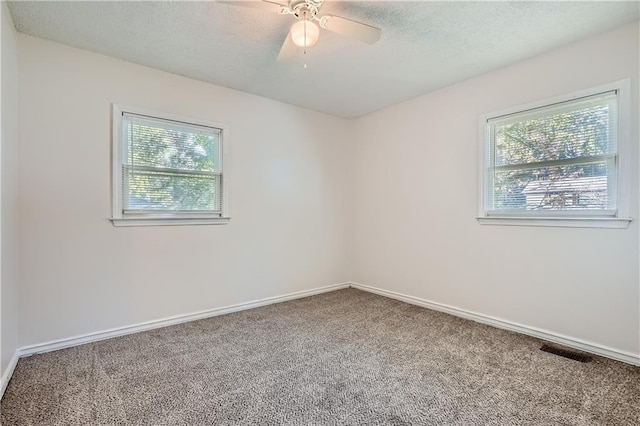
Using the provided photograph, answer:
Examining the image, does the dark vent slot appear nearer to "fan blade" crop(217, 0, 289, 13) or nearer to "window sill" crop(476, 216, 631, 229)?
"window sill" crop(476, 216, 631, 229)

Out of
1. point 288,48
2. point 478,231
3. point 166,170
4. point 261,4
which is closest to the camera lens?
point 261,4

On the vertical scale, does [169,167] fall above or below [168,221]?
above

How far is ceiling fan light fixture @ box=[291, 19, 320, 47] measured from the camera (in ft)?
6.55

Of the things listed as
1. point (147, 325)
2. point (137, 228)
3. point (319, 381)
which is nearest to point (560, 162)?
point (319, 381)

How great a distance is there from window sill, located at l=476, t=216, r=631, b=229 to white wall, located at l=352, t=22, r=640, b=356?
5 centimetres

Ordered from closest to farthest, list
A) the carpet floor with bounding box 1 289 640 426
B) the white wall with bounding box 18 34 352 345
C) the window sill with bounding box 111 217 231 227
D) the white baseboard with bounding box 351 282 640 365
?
1. the carpet floor with bounding box 1 289 640 426
2. the white baseboard with bounding box 351 282 640 365
3. the white wall with bounding box 18 34 352 345
4. the window sill with bounding box 111 217 231 227

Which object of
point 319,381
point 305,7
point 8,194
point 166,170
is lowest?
point 319,381


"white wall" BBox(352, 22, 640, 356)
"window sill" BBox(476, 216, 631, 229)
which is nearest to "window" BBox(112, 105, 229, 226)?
"white wall" BBox(352, 22, 640, 356)

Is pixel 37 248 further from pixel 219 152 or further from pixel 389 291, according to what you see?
pixel 389 291

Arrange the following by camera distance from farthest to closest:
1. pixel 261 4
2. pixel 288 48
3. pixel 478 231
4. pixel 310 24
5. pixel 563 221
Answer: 1. pixel 478 231
2. pixel 563 221
3. pixel 288 48
4. pixel 310 24
5. pixel 261 4

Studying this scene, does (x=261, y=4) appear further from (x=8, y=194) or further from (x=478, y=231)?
(x=478, y=231)

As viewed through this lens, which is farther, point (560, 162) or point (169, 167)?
point (169, 167)

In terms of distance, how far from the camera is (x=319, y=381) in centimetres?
206

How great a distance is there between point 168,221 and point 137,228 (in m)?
0.27
